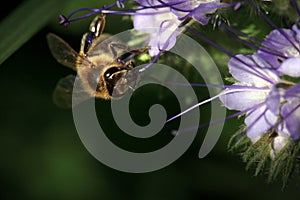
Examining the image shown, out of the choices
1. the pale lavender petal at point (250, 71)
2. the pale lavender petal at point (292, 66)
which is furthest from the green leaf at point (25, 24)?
the pale lavender petal at point (292, 66)

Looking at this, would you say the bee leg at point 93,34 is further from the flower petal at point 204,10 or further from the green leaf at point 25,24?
the flower petal at point 204,10

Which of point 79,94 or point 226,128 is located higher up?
point 79,94

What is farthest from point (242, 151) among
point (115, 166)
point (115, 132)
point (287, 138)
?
point (115, 132)

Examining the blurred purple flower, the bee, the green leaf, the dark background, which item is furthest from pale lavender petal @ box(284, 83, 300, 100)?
the dark background

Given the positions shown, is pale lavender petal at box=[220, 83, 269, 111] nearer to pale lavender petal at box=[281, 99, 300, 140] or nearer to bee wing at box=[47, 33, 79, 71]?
pale lavender petal at box=[281, 99, 300, 140]

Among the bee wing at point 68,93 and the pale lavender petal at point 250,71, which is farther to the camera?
the bee wing at point 68,93

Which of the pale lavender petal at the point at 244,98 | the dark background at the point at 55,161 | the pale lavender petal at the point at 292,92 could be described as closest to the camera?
the pale lavender petal at the point at 292,92

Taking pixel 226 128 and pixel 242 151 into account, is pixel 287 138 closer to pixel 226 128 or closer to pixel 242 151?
pixel 242 151
